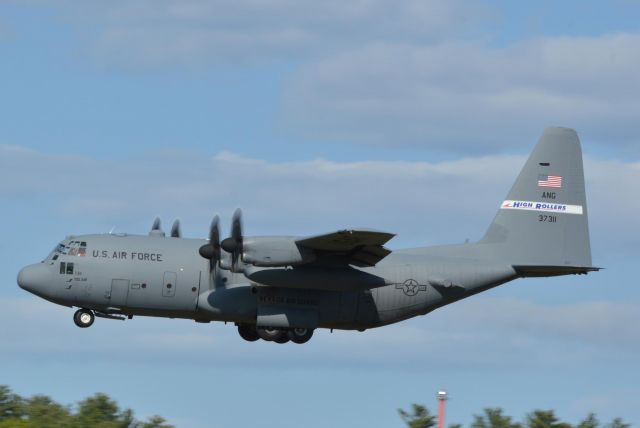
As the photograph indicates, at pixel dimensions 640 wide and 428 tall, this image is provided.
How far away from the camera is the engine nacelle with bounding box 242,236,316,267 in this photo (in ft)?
99.9

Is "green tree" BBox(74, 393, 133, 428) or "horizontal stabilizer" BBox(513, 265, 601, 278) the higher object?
"horizontal stabilizer" BBox(513, 265, 601, 278)

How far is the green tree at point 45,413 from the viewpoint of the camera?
38.8 meters

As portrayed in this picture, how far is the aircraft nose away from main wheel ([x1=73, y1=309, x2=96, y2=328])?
126cm

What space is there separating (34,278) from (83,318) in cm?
169

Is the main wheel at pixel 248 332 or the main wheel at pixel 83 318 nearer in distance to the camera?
the main wheel at pixel 83 318

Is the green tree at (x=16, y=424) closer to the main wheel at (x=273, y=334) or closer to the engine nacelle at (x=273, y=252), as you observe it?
the main wheel at (x=273, y=334)

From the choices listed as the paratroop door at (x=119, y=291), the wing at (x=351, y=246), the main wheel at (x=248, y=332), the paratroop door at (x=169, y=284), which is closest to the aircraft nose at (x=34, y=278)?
the paratroop door at (x=119, y=291)

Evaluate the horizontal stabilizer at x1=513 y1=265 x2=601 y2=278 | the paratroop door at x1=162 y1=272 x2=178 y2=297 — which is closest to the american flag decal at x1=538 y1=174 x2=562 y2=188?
the horizontal stabilizer at x1=513 y1=265 x2=601 y2=278

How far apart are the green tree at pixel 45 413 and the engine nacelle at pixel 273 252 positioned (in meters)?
11.3

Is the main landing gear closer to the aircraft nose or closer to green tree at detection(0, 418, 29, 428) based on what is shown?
the aircraft nose

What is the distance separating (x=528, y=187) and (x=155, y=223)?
34.6 feet

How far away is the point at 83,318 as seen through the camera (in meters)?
32.8

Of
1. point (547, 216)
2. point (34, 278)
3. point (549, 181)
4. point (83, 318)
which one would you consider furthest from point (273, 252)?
point (549, 181)

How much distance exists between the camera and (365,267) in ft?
106
